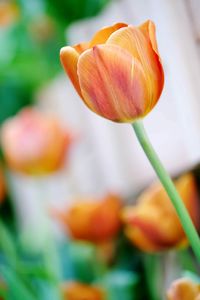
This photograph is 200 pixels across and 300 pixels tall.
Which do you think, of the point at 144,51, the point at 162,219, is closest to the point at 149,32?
the point at 144,51

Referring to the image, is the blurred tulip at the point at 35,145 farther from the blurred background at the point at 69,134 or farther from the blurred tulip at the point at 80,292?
the blurred tulip at the point at 80,292

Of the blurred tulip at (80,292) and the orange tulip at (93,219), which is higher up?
the orange tulip at (93,219)

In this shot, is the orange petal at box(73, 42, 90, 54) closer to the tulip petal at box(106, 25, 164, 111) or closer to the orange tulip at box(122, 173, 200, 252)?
the tulip petal at box(106, 25, 164, 111)

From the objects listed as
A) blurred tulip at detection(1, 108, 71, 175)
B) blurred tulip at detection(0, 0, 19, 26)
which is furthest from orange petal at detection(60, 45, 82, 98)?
blurred tulip at detection(0, 0, 19, 26)

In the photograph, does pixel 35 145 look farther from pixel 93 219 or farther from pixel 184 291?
pixel 184 291

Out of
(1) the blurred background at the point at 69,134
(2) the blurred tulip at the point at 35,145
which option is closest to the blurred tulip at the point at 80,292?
(1) the blurred background at the point at 69,134

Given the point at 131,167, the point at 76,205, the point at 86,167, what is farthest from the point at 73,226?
the point at 86,167

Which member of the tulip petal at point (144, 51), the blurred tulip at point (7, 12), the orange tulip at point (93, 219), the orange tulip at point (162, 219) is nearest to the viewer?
the tulip petal at point (144, 51)

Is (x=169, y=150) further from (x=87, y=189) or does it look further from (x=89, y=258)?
(x=87, y=189)
